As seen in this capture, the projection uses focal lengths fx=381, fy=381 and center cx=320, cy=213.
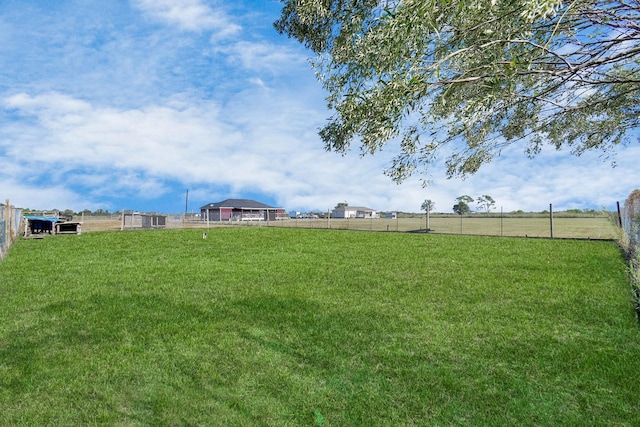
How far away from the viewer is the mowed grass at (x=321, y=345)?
11.1 ft

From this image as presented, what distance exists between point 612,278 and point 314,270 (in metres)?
7.04

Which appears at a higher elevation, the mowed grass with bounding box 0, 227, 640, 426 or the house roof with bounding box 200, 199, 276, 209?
the house roof with bounding box 200, 199, 276, 209

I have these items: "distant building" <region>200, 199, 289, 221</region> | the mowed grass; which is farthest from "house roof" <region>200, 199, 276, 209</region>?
the mowed grass

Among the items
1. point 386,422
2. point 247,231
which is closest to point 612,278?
point 386,422

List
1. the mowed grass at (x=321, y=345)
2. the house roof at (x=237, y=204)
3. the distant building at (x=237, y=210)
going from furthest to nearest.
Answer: the house roof at (x=237, y=204) → the distant building at (x=237, y=210) → the mowed grass at (x=321, y=345)

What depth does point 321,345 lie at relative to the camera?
4867 millimetres

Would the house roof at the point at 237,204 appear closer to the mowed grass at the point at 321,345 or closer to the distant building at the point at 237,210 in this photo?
the distant building at the point at 237,210

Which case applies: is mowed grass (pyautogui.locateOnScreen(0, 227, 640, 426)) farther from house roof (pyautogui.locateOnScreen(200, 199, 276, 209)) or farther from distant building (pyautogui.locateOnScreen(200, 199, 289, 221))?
house roof (pyautogui.locateOnScreen(200, 199, 276, 209))

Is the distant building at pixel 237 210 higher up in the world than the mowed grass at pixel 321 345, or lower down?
higher up

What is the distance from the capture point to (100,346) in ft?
16.0

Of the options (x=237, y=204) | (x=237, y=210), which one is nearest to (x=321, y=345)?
(x=237, y=210)

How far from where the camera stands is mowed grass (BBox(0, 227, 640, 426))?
134 inches

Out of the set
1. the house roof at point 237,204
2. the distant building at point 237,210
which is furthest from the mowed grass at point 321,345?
the house roof at point 237,204

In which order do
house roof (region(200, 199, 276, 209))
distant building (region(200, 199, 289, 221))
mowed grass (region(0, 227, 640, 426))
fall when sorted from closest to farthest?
mowed grass (region(0, 227, 640, 426)) < distant building (region(200, 199, 289, 221)) < house roof (region(200, 199, 276, 209))
